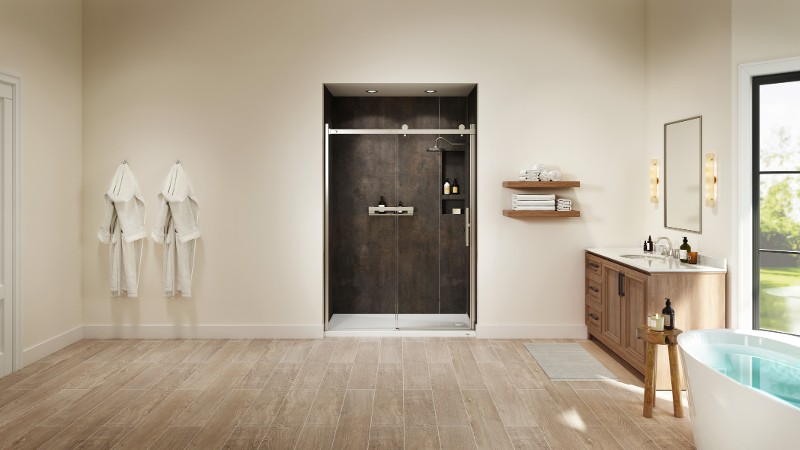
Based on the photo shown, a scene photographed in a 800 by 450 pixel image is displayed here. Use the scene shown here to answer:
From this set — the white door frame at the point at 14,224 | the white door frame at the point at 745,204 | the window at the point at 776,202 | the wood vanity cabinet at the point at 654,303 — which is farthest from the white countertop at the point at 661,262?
the white door frame at the point at 14,224

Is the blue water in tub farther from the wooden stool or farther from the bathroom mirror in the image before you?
the bathroom mirror

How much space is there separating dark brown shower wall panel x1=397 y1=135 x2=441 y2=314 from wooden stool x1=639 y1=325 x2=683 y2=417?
295 cm

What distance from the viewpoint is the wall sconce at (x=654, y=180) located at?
17.3 feet

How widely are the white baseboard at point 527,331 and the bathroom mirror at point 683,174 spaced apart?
128 cm

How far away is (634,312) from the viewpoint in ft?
14.1

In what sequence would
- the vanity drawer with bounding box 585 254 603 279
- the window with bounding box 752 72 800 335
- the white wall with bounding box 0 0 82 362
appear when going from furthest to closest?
the vanity drawer with bounding box 585 254 603 279, the white wall with bounding box 0 0 82 362, the window with bounding box 752 72 800 335

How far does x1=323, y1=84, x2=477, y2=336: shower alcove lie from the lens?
6.29 m

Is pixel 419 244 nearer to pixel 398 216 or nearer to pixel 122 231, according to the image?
pixel 398 216

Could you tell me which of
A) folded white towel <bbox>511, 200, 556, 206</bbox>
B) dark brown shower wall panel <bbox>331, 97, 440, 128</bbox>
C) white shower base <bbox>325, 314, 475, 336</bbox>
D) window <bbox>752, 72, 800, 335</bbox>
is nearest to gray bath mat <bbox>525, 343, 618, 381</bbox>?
white shower base <bbox>325, 314, 475, 336</bbox>

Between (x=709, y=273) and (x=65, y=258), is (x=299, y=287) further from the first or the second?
(x=709, y=273)

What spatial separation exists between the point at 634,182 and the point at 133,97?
4673 mm

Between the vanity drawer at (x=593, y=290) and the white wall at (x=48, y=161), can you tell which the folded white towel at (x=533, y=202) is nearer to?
the vanity drawer at (x=593, y=290)

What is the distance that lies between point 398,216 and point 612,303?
2.45m

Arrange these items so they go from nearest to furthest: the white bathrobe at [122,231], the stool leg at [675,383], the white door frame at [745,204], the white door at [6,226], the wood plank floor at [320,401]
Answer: the wood plank floor at [320,401] → the stool leg at [675,383] → the white door frame at [745,204] → the white door at [6,226] → the white bathrobe at [122,231]
